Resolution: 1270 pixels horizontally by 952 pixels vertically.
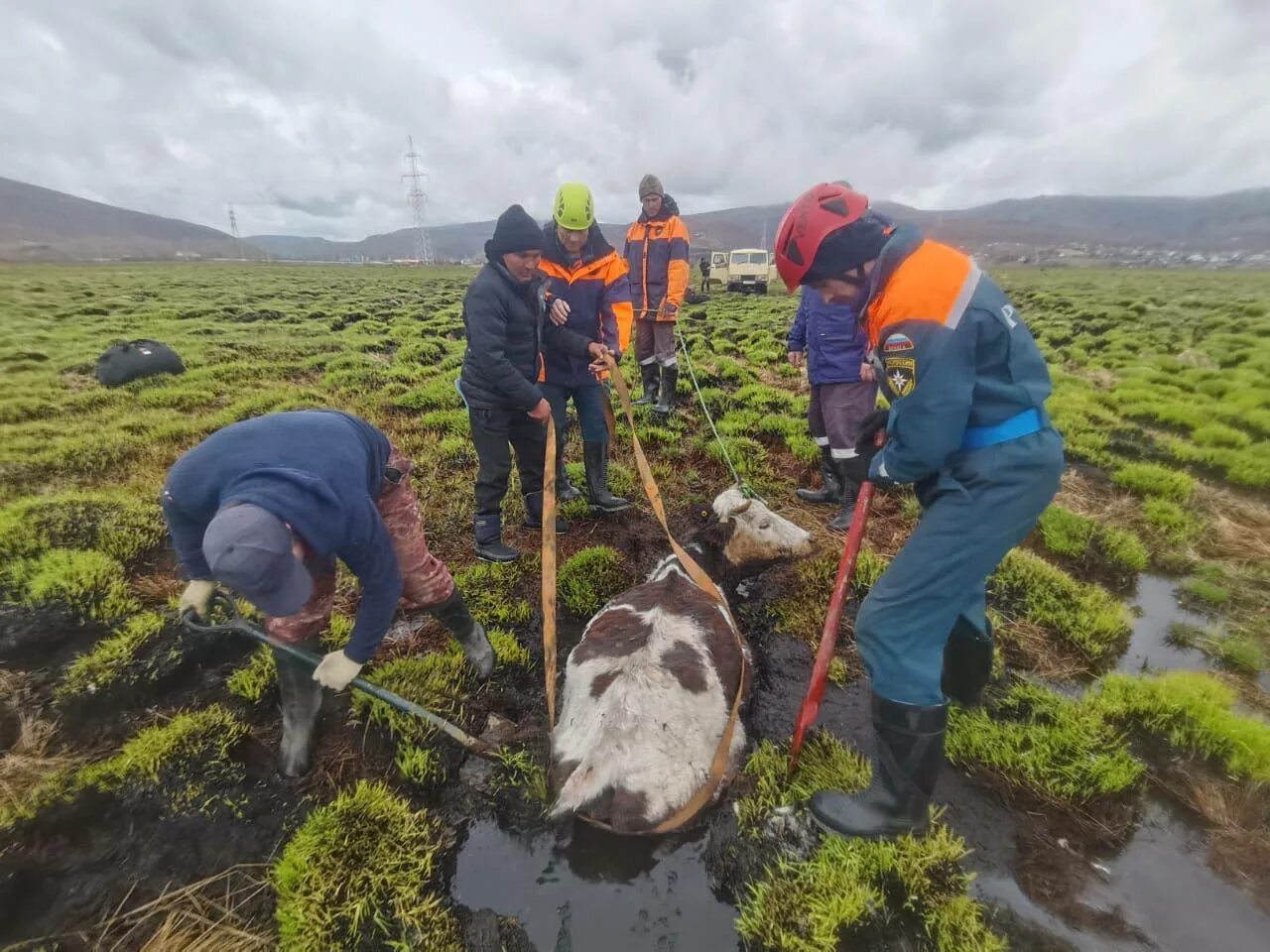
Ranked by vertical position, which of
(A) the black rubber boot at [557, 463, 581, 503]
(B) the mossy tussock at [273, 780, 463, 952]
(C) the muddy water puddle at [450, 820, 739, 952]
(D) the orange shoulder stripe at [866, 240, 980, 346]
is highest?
(D) the orange shoulder stripe at [866, 240, 980, 346]

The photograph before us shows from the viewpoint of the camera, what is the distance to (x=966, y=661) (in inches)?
137

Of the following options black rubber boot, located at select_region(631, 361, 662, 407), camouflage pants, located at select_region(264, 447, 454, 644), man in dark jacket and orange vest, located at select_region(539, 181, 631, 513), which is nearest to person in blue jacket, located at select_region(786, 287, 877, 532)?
man in dark jacket and orange vest, located at select_region(539, 181, 631, 513)

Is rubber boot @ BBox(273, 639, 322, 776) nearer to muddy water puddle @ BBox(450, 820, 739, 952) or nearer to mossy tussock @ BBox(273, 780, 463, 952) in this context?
mossy tussock @ BBox(273, 780, 463, 952)

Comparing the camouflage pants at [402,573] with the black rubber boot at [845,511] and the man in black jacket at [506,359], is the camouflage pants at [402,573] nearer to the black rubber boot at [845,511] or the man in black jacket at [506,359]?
the man in black jacket at [506,359]

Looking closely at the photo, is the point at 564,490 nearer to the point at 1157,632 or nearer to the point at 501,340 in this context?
the point at 501,340

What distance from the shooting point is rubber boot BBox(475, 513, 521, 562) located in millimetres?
5398

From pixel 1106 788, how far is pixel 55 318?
29897 mm

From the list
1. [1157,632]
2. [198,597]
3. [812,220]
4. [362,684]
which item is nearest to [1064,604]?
[1157,632]

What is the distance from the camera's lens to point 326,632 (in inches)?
176

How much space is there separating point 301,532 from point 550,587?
1630mm

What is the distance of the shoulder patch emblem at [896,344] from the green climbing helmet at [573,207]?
3.44 metres

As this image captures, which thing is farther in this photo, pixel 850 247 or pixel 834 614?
pixel 834 614

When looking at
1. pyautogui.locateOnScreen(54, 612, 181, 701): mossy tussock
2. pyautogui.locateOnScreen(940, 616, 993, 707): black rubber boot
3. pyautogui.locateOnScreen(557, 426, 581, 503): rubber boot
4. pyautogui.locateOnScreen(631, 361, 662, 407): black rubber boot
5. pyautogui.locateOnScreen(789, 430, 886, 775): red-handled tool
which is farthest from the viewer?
pyautogui.locateOnScreen(631, 361, 662, 407): black rubber boot

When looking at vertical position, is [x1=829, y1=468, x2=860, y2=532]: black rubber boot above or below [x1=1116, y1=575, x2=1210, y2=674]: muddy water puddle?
above
